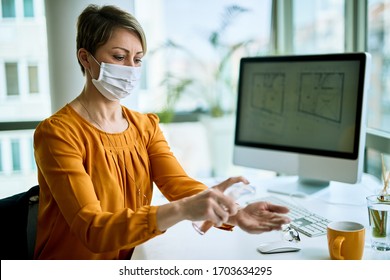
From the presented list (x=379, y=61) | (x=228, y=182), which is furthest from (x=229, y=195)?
(x=379, y=61)

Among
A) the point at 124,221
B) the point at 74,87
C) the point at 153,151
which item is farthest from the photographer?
the point at 74,87

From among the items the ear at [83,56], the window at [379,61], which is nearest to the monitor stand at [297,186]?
the window at [379,61]

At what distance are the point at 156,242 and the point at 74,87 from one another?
39.3 inches

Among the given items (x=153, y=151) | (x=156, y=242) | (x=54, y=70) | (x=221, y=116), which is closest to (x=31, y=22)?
(x=54, y=70)

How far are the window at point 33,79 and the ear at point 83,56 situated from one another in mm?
1915

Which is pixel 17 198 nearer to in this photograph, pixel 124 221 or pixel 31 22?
pixel 124 221

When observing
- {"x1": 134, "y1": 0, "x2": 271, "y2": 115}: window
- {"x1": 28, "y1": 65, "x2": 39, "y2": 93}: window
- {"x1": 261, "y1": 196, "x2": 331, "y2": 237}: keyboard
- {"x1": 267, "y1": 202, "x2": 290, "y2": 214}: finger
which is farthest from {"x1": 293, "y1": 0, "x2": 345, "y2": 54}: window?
{"x1": 28, "y1": 65, "x2": 39, "y2": 93}: window

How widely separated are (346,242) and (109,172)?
0.65 m

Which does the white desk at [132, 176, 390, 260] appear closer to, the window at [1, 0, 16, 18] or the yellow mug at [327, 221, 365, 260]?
the yellow mug at [327, 221, 365, 260]

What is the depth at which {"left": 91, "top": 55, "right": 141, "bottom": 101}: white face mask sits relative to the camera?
128 centimetres

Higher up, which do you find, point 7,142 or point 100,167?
point 100,167

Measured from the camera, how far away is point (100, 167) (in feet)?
4.08

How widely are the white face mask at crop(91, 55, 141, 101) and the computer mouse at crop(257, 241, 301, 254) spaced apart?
607mm
